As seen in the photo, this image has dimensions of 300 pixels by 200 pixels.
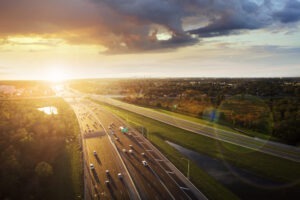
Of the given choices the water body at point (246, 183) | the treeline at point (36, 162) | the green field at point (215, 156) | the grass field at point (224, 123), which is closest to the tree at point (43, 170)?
the treeline at point (36, 162)

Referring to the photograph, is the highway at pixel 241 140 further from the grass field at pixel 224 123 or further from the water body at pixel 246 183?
the water body at pixel 246 183

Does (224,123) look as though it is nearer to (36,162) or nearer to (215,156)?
(215,156)

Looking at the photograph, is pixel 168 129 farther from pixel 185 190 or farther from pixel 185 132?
pixel 185 190

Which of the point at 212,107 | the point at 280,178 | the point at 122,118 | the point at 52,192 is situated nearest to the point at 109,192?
the point at 52,192

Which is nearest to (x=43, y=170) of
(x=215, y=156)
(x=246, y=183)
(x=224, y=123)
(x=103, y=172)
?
(x=103, y=172)

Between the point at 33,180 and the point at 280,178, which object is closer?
the point at 33,180

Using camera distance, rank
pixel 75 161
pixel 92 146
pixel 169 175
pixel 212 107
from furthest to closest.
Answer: pixel 212 107
pixel 92 146
pixel 75 161
pixel 169 175
